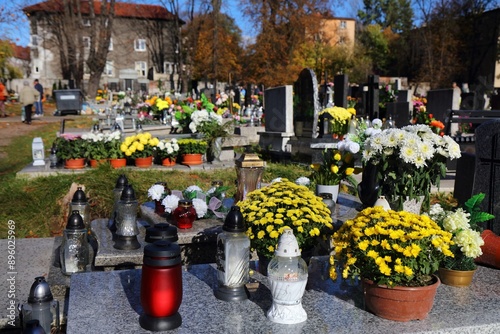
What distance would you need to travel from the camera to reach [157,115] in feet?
54.3

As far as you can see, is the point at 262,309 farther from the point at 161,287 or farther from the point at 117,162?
the point at 117,162

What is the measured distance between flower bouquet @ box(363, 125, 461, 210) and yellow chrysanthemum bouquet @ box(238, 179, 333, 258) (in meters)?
0.62

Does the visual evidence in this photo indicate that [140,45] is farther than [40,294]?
Yes

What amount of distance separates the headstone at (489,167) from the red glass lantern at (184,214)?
2.51 metres

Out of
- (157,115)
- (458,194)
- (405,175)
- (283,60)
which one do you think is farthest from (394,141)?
(283,60)

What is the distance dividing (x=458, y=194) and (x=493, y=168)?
122 inches

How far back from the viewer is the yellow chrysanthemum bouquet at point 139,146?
8.88 meters

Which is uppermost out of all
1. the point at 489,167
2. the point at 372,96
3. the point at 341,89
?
the point at 341,89

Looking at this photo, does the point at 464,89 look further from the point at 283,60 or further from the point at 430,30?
the point at 430,30

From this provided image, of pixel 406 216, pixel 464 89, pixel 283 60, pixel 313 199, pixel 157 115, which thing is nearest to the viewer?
pixel 406 216

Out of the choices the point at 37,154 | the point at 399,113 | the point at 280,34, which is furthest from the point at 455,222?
the point at 280,34

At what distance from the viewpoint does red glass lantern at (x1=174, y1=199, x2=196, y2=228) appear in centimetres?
423

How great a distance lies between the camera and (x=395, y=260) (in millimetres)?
2553

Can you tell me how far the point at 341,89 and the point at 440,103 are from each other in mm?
3193
